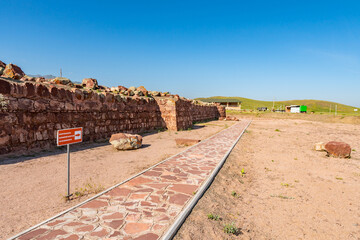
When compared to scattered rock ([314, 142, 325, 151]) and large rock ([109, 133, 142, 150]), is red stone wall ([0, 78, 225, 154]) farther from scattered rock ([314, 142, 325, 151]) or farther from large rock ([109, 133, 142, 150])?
scattered rock ([314, 142, 325, 151])

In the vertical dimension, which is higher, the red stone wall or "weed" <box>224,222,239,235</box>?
the red stone wall

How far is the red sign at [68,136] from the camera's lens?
364 cm

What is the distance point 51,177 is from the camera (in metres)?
4.70

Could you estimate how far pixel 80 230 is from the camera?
8.66 feet

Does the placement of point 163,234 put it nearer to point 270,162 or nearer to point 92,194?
point 92,194

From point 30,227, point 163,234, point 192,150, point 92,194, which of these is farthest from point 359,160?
point 30,227

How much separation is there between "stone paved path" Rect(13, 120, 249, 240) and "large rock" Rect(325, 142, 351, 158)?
631cm

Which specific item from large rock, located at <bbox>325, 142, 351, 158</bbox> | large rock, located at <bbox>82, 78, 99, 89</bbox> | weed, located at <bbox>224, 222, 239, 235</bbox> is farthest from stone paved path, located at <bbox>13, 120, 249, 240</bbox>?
large rock, located at <bbox>82, 78, 99, 89</bbox>

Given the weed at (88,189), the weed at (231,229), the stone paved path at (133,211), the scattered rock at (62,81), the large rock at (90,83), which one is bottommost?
the weed at (231,229)

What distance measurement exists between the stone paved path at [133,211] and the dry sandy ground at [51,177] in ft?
1.42

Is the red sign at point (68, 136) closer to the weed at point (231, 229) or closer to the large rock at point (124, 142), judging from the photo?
the weed at point (231, 229)

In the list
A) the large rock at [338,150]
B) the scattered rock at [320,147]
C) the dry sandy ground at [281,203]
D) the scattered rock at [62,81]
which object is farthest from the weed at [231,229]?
the scattered rock at [62,81]

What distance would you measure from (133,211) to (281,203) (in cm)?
304

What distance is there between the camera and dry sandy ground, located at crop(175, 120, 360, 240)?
3.09 metres
